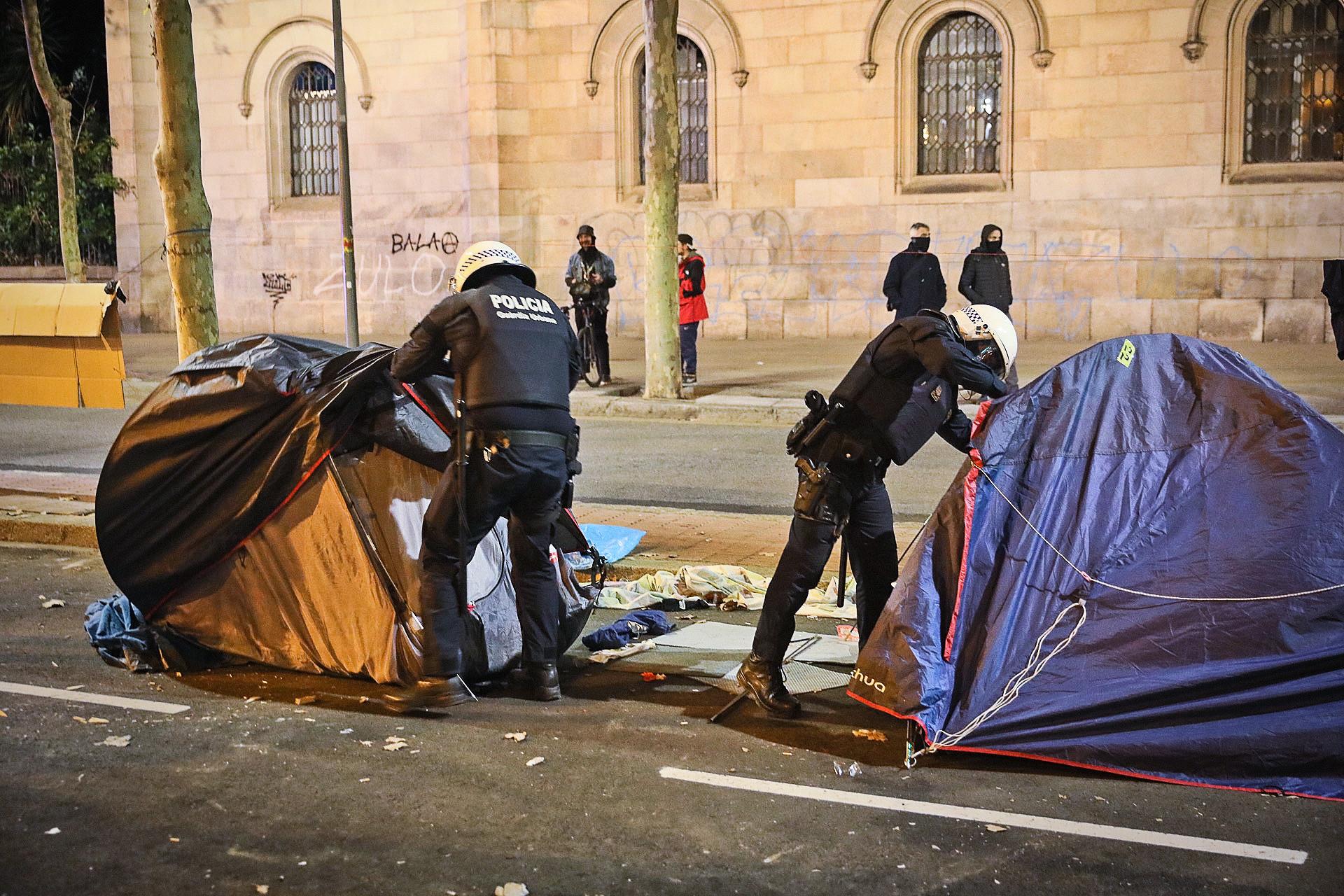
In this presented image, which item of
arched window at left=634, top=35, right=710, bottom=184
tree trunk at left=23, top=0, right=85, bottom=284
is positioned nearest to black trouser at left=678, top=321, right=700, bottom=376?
arched window at left=634, top=35, right=710, bottom=184

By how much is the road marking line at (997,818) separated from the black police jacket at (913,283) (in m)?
11.3

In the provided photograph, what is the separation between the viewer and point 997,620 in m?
5.07

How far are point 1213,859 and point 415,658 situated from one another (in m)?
3.12

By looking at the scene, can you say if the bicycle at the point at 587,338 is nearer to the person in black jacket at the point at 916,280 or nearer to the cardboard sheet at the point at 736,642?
the person in black jacket at the point at 916,280

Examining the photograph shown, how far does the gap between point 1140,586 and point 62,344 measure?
8.17 metres

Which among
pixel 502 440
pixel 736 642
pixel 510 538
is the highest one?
pixel 502 440

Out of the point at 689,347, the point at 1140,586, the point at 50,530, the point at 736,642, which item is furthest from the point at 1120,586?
the point at 689,347

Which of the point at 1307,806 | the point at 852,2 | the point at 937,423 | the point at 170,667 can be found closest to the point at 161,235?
the point at 852,2

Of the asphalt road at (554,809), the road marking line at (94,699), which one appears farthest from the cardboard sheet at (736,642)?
the road marking line at (94,699)

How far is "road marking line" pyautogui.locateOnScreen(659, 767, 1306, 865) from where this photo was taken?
4.14 metres

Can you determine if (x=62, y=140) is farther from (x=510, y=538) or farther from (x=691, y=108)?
(x=510, y=538)

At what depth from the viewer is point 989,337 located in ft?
18.1

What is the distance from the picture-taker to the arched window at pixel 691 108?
21.9 metres

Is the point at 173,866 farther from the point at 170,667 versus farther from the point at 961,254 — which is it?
the point at 961,254
